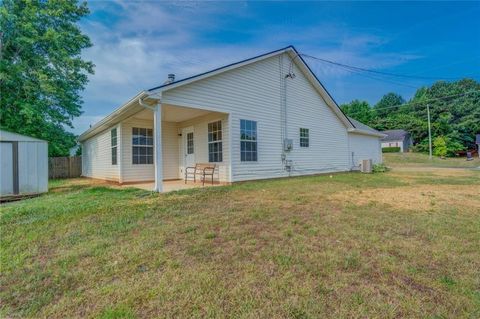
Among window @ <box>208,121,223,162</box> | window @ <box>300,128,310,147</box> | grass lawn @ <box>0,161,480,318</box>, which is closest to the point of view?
grass lawn @ <box>0,161,480,318</box>

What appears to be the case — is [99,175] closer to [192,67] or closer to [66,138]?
[66,138]

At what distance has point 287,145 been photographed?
11.0 m

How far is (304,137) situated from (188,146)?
225 inches

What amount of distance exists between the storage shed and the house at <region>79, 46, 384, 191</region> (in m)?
2.74

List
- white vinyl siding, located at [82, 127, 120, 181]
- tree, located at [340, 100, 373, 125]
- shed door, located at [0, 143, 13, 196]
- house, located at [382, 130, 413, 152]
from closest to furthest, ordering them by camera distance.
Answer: shed door, located at [0, 143, 13, 196]
white vinyl siding, located at [82, 127, 120, 181]
house, located at [382, 130, 413, 152]
tree, located at [340, 100, 373, 125]

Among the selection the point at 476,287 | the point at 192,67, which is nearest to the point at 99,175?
the point at 192,67

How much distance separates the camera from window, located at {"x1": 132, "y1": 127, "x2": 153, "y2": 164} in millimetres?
10141

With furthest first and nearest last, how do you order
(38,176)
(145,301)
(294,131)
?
(294,131)
(38,176)
(145,301)

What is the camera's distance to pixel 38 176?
278 inches

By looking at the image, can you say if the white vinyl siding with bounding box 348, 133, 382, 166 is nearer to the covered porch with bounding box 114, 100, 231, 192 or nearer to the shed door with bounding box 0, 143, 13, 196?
the covered porch with bounding box 114, 100, 231, 192

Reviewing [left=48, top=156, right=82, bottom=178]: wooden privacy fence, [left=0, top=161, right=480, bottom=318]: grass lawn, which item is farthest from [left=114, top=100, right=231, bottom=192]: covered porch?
[left=48, top=156, right=82, bottom=178]: wooden privacy fence

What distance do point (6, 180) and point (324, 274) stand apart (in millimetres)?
8150

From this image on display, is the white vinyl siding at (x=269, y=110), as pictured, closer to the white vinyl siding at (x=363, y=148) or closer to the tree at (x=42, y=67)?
the white vinyl siding at (x=363, y=148)

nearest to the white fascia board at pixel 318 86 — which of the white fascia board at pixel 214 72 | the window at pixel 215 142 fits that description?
the white fascia board at pixel 214 72
